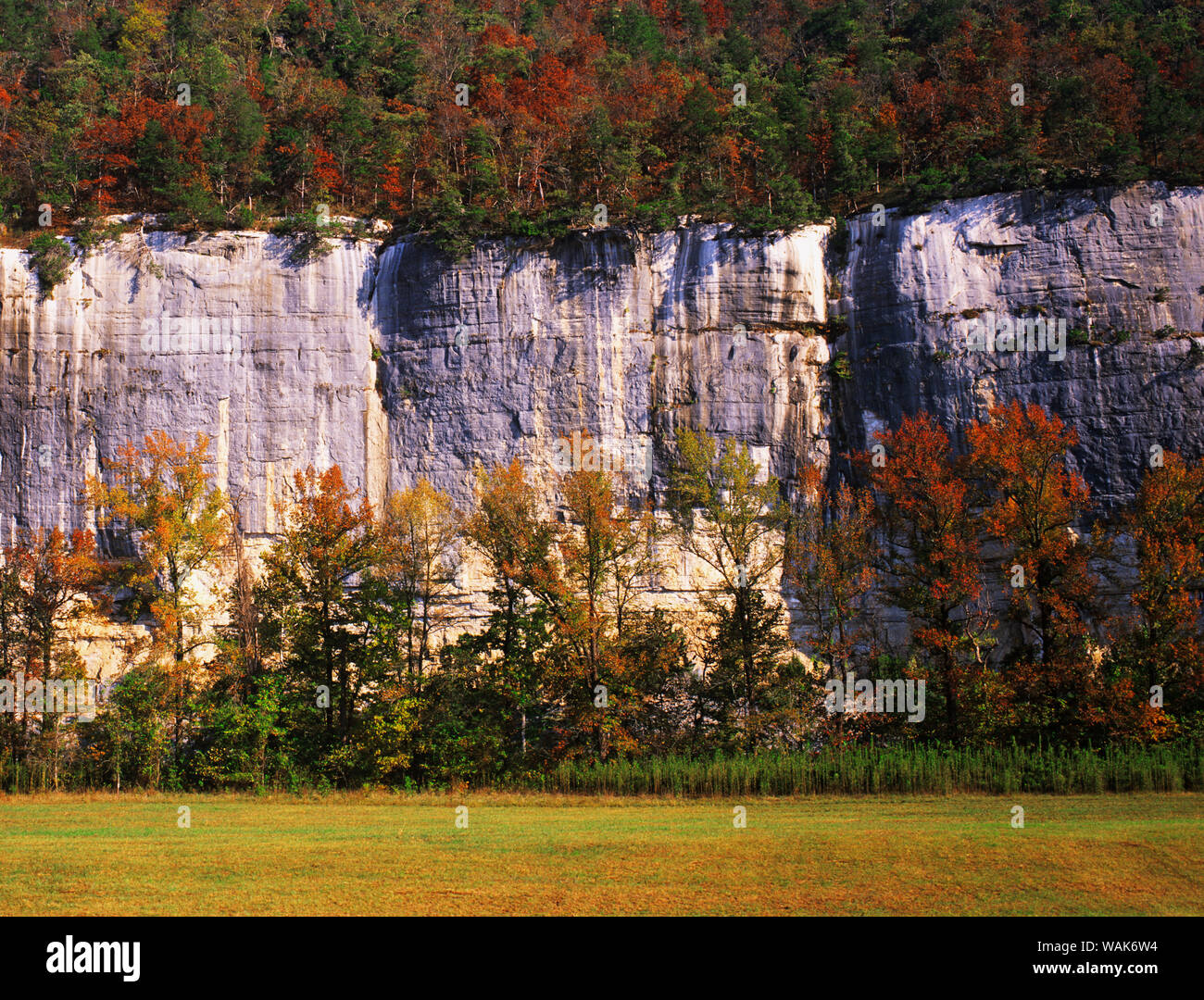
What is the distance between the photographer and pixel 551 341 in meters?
34.6

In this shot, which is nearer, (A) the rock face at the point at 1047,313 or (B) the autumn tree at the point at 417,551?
(B) the autumn tree at the point at 417,551

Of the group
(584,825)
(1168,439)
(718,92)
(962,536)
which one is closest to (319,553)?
(584,825)

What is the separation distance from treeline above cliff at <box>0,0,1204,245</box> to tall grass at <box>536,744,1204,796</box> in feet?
63.0

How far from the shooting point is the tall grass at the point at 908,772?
21.4 metres

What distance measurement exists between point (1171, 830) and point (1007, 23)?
4371cm

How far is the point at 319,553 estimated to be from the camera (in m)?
27.8

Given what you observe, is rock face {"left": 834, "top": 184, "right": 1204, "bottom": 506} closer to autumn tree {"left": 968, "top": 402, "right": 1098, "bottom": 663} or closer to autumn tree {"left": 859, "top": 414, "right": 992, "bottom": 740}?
autumn tree {"left": 968, "top": 402, "right": 1098, "bottom": 663}

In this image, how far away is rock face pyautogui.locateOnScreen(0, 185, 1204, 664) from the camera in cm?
3325

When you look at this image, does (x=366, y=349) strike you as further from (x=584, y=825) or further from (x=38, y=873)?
(x=38, y=873)

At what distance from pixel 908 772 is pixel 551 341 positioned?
18.6 meters

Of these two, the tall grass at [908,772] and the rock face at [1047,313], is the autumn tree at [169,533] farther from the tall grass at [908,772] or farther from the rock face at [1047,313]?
the rock face at [1047,313]

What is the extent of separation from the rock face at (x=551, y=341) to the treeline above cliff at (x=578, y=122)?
5.21ft

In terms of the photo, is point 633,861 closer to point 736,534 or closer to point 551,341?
point 736,534

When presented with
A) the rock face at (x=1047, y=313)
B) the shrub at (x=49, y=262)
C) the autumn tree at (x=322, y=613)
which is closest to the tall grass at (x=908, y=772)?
the autumn tree at (x=322, y=613)
